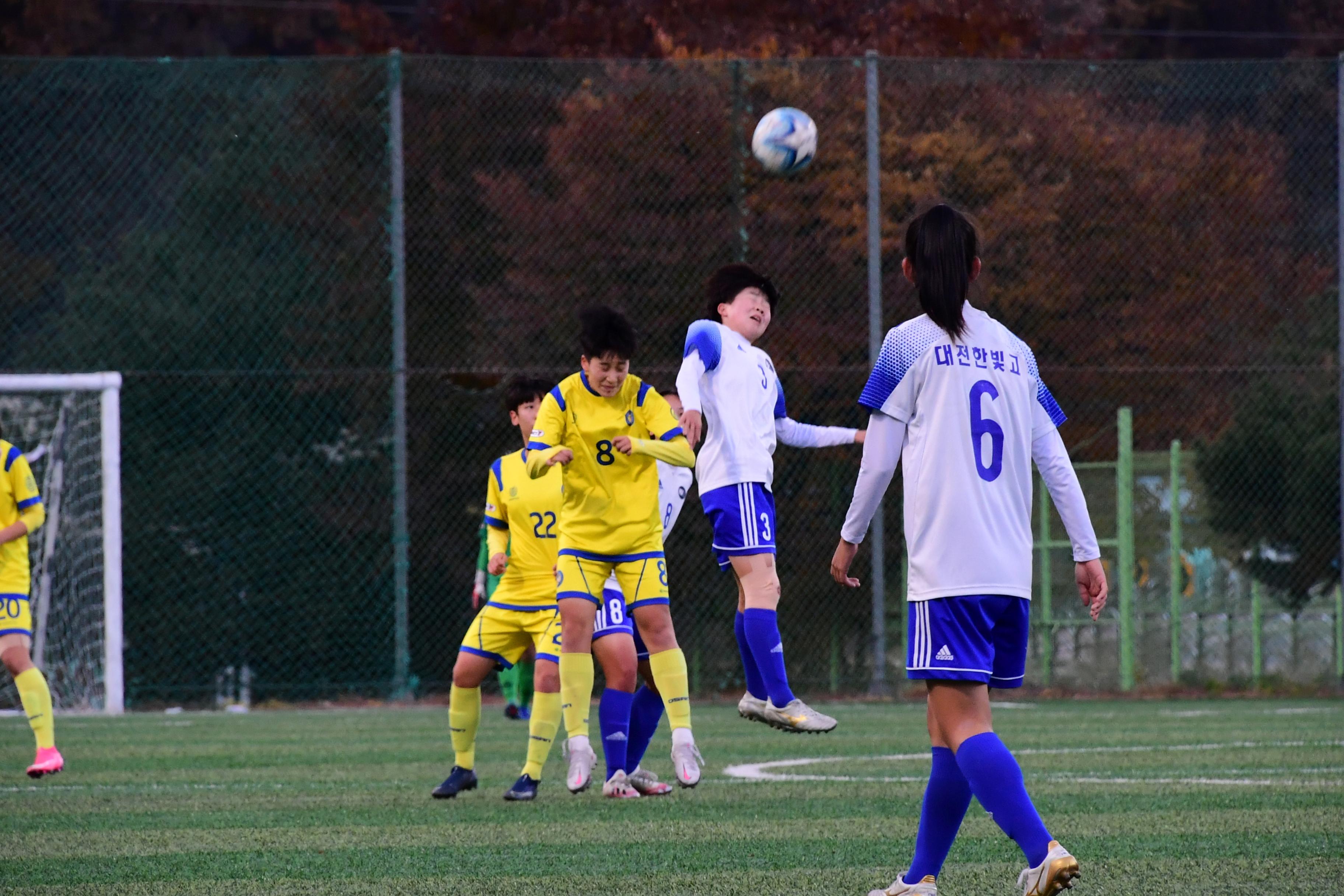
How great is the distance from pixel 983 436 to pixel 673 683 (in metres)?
3.09

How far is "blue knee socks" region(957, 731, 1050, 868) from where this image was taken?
4.04 m

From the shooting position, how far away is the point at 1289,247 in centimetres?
1552

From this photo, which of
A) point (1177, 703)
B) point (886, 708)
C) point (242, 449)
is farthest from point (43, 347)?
point (1177, 703)

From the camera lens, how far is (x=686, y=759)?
A: 691cm

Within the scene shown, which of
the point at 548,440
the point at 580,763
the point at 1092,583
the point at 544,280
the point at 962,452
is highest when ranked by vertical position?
the point at 544,280

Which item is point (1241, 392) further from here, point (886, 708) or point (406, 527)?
point (406, 527)

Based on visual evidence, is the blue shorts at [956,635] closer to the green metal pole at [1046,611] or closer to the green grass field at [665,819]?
the green grass field at [665,819]

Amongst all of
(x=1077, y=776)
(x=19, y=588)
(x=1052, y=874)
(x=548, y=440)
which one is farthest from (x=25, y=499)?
(x=1052, y=874)

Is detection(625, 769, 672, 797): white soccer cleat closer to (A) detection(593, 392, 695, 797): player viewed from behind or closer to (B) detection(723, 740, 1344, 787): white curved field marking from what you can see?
(A) detection(593, 392, 695, 797): player viewed from behind

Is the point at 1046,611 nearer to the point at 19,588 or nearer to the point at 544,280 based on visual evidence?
the point at 544,280

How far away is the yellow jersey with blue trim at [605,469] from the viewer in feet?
23.0

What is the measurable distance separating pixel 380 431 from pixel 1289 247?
25.3ft

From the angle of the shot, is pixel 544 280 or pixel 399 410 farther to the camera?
pixel 544 280

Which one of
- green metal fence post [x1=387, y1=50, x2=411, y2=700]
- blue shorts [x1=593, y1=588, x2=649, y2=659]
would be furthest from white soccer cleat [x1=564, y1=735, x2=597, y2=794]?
green metal fence post [x1=387, y1=50, x2=411, y2=700]
